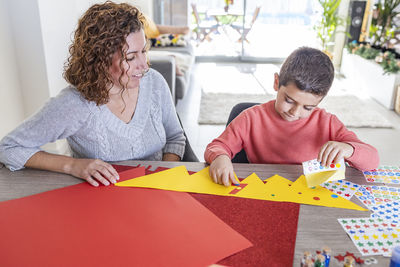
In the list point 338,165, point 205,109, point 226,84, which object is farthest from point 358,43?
point 338,165

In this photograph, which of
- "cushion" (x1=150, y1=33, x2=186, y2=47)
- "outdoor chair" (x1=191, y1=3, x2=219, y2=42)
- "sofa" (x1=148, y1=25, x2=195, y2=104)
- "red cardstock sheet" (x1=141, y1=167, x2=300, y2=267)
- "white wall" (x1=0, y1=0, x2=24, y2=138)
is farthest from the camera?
"outdoor chair" (x1=191, y1=3, x2=219, y2=42)

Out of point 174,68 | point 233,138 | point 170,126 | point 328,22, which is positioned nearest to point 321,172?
point 233,138

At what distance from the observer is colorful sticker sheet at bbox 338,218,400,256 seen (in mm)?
840

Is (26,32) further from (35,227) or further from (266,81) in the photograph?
(266,81)

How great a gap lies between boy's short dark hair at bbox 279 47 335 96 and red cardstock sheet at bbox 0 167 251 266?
1.78ft

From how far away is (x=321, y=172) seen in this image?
3.71ft

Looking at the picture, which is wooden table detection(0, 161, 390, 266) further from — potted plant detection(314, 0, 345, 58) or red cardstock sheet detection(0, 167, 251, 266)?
potted plant detection(314, 0, 345, 58)

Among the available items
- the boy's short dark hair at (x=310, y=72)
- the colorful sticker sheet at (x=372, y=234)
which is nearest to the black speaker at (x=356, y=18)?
the boy's short dark hair at (x=310, y=72)

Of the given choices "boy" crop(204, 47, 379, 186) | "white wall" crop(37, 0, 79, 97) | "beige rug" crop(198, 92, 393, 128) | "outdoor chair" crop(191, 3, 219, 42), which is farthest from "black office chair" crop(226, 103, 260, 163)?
"outdoor chair" crop(191, 3, 219, 42)

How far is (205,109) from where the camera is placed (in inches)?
161

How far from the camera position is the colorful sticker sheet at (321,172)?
1.11 metres

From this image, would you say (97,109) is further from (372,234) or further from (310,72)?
(372,234)

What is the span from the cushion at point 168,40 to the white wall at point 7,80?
2713 mm

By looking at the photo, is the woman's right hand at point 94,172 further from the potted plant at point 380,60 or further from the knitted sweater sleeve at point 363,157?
the potted plant at point 380,60
